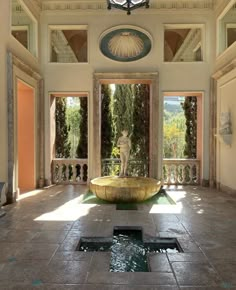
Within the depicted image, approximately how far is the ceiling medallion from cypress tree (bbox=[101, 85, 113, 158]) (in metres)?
2.60

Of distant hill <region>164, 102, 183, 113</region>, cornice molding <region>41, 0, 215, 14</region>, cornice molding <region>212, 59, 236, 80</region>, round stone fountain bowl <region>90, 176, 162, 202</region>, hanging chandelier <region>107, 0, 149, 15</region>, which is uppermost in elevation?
cornice molding <region>41, 0, 215, 14</region>

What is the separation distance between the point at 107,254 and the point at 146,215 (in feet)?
6.67

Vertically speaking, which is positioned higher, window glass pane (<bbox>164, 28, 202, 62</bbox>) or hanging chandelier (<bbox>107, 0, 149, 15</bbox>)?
window glass pane (<bbox>164, 28, 202, 62</bbox>)

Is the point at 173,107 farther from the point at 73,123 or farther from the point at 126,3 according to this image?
the point at 126,3

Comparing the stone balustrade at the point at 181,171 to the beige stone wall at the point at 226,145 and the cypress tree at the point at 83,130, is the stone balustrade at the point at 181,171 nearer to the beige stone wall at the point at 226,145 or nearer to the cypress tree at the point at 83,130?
the beige stone wall at the point at 226,145

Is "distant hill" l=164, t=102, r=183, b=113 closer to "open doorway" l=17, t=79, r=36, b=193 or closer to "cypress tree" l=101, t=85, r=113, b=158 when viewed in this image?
"cypress tree" l=101, t=85, r=113, b=158

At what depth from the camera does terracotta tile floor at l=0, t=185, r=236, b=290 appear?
9.13ft

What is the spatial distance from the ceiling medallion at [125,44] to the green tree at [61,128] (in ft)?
9.51

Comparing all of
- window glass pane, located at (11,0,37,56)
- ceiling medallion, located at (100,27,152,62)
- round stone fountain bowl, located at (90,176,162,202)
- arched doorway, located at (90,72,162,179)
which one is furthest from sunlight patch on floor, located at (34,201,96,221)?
ceiling medallion, located at (100,27,152,62)

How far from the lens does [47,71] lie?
347 inches

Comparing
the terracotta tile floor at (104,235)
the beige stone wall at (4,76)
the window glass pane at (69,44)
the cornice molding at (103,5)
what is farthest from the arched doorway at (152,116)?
the beige stone wall at (4,76)

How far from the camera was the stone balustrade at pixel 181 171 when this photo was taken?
29.6ft

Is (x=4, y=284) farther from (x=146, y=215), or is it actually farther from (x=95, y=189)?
(x=95, y=189)

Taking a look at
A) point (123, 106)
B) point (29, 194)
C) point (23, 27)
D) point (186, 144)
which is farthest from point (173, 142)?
point (23, 27)
